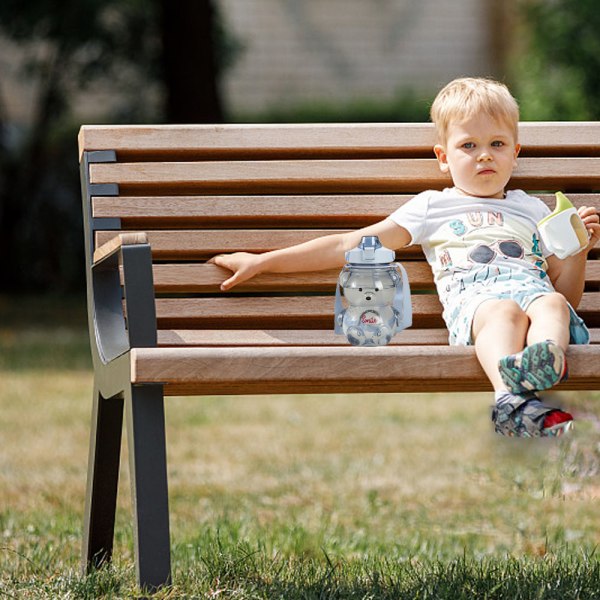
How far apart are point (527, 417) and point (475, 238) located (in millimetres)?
818

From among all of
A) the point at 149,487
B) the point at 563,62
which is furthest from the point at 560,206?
the point at 563,62

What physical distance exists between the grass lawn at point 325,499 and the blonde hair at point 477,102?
3.51 ft

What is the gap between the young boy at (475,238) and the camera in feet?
10.4

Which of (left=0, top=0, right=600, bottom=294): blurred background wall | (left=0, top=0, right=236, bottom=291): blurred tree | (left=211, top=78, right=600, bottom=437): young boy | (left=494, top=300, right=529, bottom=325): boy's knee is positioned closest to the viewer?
(left=494, top=300, right=529, bottom=325): boy's knee

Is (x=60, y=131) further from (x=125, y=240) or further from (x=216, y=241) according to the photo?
(x=125, y=240)

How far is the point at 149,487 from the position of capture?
2770 millimetres

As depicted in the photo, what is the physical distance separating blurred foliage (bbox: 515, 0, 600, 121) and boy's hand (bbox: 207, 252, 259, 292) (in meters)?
8.09

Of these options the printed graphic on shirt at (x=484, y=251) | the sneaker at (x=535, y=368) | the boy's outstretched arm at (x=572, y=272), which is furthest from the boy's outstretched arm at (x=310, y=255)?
the sneaker at (x=535, y=368)

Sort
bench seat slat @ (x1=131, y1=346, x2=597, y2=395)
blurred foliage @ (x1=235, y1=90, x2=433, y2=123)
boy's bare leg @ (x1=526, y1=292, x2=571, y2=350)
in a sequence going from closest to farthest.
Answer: bench seat slat @ (x1=131, y1=346, x2=597, y2=395) → boy's bare leg @ (x1=526, y1=292, x2=571, y2=350) → blurred foliage @ (x1=235, y1=90, x2=433, y2=123)

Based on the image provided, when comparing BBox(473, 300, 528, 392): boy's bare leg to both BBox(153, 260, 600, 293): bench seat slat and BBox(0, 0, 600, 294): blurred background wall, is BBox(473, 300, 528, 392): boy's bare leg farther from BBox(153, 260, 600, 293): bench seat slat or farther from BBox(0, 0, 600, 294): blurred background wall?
BBox(0, 0, 600, 294): blurred background wall

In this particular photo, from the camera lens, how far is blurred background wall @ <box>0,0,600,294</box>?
11.8 meters

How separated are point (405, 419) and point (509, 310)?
3.80 metres

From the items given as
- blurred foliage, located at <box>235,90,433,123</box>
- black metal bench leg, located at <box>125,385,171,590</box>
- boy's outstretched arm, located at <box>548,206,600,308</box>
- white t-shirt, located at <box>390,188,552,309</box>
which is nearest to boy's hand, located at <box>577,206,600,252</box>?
boy's outstretched arm, located at <box>548,206,600,308</box>

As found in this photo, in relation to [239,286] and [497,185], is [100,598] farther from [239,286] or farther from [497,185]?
[497,185]
